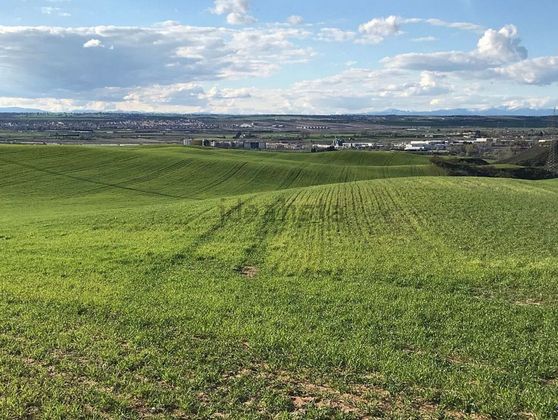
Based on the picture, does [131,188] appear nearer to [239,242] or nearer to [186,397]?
[239,242]

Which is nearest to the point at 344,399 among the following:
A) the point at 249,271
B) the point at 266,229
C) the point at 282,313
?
the point at 282,313

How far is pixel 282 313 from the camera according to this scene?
16656 mm

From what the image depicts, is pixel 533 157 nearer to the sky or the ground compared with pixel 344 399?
nearer to the sky

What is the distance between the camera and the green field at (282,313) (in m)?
11.0

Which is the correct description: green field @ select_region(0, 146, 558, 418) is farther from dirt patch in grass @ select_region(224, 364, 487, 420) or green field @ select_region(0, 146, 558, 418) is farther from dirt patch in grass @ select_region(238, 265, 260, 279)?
dirt patch in grass @ select_region(238, 265, 260, 279)

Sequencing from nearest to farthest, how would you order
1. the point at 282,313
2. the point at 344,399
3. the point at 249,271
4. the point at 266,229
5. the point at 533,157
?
1. the point at 344,399
2. the point at 282,313
3. the point at 249,271
4. the point at 266,229
5. the point at 533,157

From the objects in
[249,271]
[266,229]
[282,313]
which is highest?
[282,313]

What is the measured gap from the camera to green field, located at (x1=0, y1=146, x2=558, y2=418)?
11.0 meters

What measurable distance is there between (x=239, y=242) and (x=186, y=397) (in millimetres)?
18955

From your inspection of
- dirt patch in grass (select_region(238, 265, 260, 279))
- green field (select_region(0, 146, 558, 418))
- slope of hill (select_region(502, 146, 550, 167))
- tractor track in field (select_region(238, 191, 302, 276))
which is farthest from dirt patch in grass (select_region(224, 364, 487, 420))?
slope of hill (select_region(502, 146, 550, 167))

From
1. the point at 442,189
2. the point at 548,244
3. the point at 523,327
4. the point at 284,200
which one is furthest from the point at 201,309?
the point at 442,189

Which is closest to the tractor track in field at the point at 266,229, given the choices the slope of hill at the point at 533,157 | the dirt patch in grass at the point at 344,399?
the dirt patch in grass at the point at 344,399

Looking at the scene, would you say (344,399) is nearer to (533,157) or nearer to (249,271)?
(249,271)

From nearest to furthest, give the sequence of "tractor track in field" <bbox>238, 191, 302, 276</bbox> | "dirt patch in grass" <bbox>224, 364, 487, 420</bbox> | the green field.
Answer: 1. "dirt patch in grass" <bbox>224, 364, 487, 420</bbox>
2. the green field
3. "tractor track in field" <bbox>238, 191, 302, 276</bbox>
